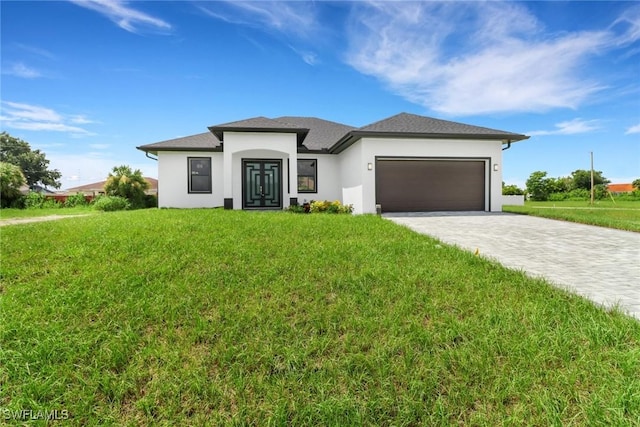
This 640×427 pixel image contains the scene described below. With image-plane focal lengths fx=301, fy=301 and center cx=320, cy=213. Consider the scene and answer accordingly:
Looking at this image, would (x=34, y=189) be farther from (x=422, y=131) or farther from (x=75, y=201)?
(x=422, y=131)

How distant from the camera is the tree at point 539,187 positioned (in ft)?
109

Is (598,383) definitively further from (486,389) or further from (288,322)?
(288,322)

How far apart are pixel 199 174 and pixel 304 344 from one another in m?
A: 14.4

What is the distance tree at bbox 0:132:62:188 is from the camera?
4088cm

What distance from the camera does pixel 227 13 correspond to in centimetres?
830

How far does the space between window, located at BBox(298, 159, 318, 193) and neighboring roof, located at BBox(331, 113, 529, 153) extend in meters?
2.31

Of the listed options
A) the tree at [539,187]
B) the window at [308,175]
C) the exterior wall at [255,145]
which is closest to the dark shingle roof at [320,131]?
the window at [308,175]

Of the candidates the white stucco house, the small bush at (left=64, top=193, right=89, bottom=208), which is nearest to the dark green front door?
the white stucco house

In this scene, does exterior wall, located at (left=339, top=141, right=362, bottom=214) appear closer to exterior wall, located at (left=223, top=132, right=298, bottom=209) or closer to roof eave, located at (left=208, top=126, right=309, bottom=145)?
roof eave, located at (left=208, top=126, right=309, bottom=145)

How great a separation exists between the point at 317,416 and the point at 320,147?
14.6m

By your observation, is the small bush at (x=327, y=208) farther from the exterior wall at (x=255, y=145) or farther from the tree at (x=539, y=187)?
the tree at (x=539, y=187)

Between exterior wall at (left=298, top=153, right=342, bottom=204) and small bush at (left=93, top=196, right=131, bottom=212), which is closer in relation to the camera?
small bush at (left=93, top=196, right=131, bottom=212)

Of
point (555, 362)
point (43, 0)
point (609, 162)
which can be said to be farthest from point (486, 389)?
point (609, 162)

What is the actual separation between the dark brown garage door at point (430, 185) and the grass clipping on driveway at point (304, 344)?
857 centimetres
